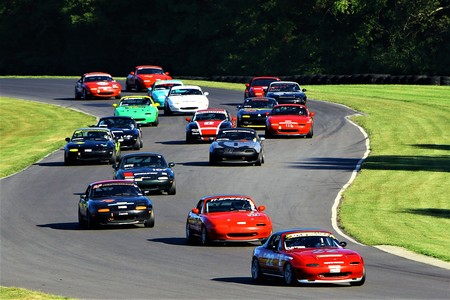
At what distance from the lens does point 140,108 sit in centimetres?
6059

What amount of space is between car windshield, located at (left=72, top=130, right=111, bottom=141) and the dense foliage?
49.9 metres

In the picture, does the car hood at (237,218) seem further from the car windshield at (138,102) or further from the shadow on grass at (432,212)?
the car windshield at (138,102)

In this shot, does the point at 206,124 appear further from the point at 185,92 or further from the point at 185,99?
the point at 185,92

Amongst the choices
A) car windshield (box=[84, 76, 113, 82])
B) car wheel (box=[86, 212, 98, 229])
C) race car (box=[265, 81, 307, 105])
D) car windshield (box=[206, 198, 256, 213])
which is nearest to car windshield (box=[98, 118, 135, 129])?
race car (box=[265, 81, 307, 105])

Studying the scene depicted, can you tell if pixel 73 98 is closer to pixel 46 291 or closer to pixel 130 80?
pixel 130 80

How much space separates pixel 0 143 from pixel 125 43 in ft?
197

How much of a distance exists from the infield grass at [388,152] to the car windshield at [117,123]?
132 inches

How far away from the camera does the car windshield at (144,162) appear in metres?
40.7

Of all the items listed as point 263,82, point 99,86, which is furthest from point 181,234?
point 99,86

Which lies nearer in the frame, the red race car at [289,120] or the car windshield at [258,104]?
the red race car at [289,120]

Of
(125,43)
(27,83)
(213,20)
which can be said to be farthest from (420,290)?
(125,43)

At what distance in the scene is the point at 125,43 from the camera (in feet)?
395

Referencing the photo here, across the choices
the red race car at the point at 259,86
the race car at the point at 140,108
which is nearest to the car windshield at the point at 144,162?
the race car at the point at 140,108

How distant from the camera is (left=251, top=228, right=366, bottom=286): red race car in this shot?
73.3ft
